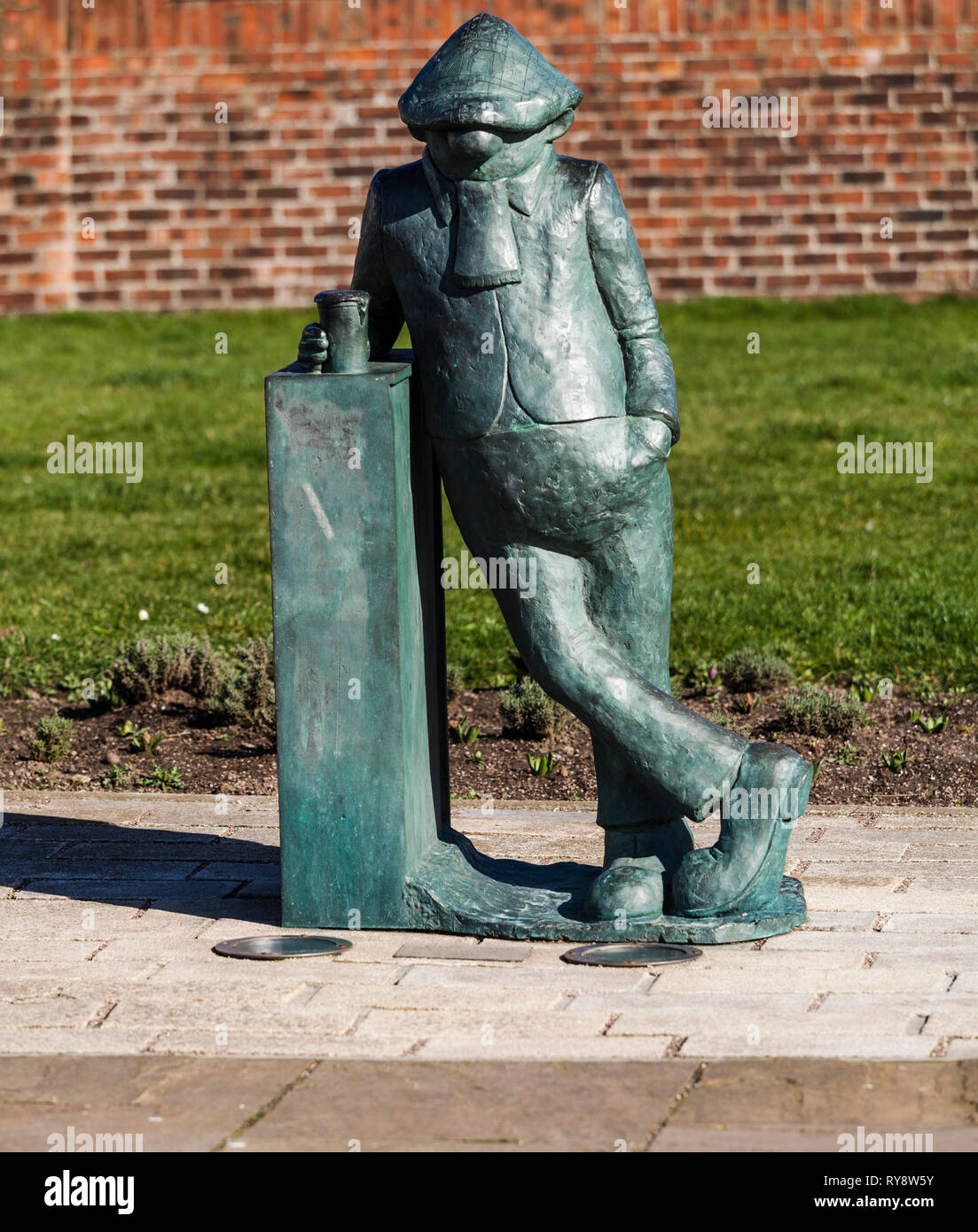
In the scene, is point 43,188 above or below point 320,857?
above

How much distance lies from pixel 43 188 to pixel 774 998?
12.3m

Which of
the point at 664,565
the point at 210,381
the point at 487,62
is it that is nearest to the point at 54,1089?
the point at 664,565

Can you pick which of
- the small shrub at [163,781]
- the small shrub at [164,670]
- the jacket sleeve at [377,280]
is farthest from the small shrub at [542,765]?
the jacket sleeve at [377,280]

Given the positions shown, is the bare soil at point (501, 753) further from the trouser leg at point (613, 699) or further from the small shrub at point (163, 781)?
the trouser leg at point (613, 699)

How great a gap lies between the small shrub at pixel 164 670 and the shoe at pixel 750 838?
295cm

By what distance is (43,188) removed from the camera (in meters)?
15.1

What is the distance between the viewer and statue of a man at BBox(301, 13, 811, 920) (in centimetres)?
464

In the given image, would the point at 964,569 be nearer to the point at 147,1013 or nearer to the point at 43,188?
the point at 147,1013

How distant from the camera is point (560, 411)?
4.64 metres

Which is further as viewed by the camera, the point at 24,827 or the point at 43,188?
the point at 43,188

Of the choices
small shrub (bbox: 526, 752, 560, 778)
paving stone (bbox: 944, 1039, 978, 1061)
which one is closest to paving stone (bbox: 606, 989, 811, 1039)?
paving stone (bbox: 944, 1039, 978, 1061)

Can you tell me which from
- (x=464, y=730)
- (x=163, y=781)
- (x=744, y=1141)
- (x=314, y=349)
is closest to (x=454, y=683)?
(x=464, y=730)
